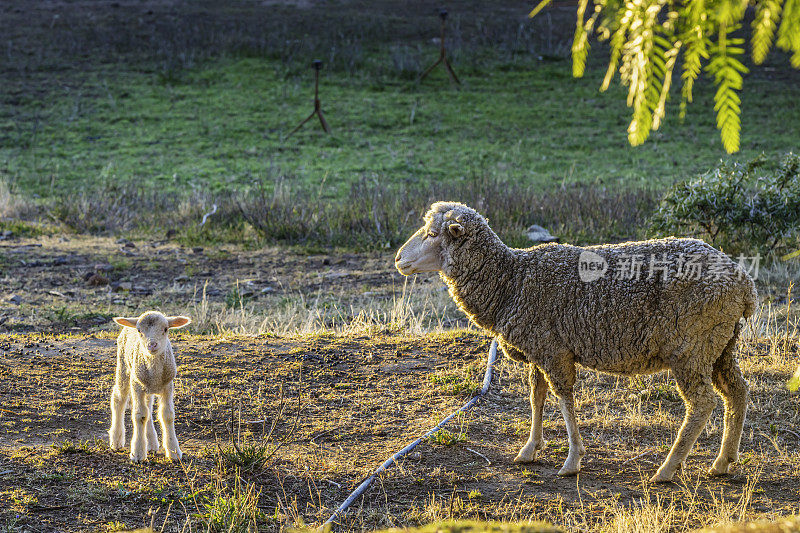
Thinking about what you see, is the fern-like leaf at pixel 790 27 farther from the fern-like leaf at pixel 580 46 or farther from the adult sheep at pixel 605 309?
the adult sheep at pixel 605 309

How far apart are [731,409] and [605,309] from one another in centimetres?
110

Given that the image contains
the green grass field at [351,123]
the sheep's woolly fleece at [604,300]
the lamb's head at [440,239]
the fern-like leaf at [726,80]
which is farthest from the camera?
the green grass field at [351,123]

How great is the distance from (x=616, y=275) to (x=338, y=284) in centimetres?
683

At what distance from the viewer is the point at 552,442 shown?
5.92m

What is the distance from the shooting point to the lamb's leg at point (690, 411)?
4973mm

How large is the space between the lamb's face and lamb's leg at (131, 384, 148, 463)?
198cm

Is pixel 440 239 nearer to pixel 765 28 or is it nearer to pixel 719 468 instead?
pixel 719 468

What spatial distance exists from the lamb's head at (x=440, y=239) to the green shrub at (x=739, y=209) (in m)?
6.10

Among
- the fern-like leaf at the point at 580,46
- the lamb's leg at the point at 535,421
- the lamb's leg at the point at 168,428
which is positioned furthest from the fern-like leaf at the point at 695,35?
the lamb's leg at the point at 168,428

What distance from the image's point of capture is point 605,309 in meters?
5.11

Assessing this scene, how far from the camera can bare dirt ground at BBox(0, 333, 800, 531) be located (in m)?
4.64

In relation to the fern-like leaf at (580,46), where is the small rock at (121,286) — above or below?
below

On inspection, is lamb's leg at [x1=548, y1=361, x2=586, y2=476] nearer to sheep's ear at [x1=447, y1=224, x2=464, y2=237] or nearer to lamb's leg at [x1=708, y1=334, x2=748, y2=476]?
lamb's leg at [x1=708, y1=334, x2=748, y2=476]

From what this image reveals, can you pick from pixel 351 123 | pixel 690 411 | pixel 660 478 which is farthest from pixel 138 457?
pixel 351 123
